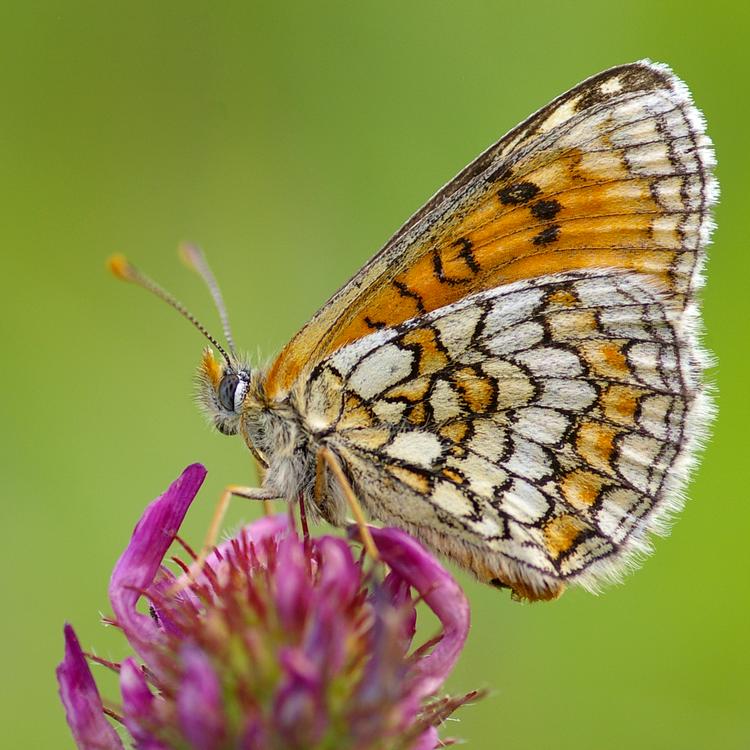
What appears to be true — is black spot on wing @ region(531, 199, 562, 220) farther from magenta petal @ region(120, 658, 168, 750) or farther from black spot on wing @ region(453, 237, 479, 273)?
magenta petal @ region(120, 658, 168, 750)

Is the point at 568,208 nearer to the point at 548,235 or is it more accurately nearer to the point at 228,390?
the point at 548,235

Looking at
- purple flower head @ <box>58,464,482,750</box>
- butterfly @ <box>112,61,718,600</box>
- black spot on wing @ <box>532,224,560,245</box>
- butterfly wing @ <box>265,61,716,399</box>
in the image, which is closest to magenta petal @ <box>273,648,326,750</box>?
purple flower head @ <box>58,464,482,750</box>

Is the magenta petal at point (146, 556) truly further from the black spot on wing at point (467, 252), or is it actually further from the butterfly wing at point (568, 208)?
the black spot on wing at point (467, 252)

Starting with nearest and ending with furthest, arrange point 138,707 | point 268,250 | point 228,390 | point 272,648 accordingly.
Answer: point 272,648 < point 138,707 < point 228,390 < point 268,250

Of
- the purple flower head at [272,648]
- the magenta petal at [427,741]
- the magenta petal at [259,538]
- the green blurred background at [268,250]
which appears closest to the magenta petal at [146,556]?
the purple flower head at [272,648]

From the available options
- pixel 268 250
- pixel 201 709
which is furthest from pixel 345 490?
pixel 268 250

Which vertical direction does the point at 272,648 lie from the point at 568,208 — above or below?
below

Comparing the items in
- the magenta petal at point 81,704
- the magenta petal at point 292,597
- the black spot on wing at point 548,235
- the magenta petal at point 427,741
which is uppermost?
the black spot on wing at point 548,235
